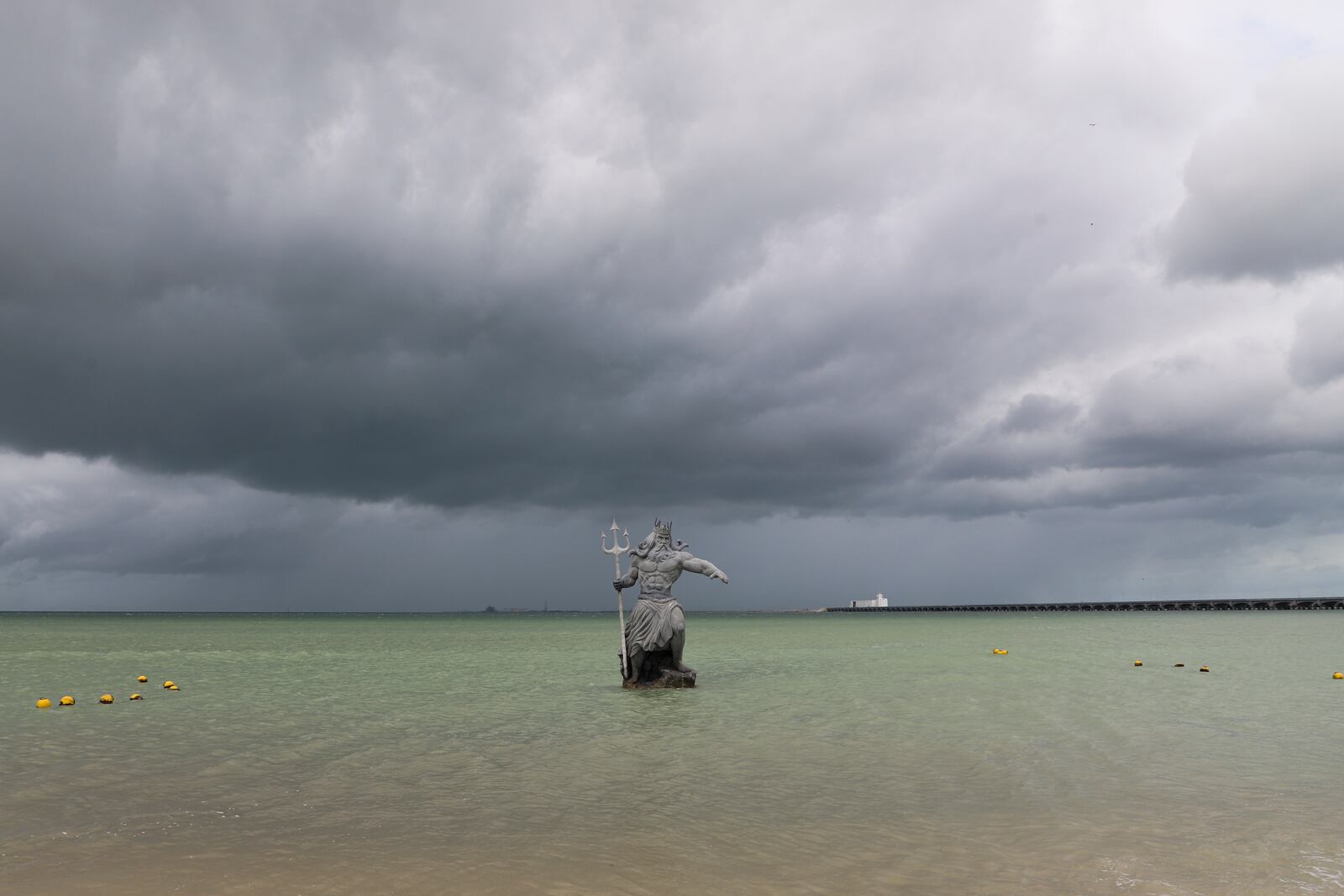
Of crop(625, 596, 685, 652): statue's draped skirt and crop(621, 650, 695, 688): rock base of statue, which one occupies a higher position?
crop(625, 596, 685, 652): statue's draped skirt

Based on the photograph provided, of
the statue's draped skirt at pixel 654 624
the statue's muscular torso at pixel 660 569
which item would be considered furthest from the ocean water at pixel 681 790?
the statue's muscular torso at pixel 660 569

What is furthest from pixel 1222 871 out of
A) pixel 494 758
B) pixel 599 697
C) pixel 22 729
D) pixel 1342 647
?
pixel 1342 647

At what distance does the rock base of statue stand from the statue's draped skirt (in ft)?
1.13

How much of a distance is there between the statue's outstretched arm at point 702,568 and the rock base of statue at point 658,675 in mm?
2038

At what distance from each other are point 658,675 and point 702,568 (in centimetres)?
276

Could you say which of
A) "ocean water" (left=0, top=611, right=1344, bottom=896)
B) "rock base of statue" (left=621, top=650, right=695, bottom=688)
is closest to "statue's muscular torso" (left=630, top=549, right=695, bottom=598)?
"rock base of statue" (left=621, top=650, right=695, bottom=688)

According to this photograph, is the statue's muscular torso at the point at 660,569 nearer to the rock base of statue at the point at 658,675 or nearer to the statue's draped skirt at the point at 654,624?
the statue's draped skirt at the point at 654,624

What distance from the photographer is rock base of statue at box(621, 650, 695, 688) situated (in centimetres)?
2153

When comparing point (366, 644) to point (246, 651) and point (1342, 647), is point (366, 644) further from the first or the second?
point (1342, 647)

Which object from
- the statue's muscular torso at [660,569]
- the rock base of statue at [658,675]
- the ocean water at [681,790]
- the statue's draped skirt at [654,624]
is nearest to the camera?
the ocean water at [681,790]

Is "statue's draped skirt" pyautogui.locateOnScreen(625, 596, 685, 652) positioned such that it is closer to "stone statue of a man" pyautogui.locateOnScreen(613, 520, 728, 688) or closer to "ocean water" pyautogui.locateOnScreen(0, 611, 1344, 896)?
"stone statue of a man" pyautogui.locateOnScreen(613, 520, 728, 688)

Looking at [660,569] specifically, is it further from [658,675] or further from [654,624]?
[658,675]

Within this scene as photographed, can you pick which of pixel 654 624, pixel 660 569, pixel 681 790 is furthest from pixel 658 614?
pixel 681 790

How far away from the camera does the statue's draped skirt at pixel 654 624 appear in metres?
21.3
